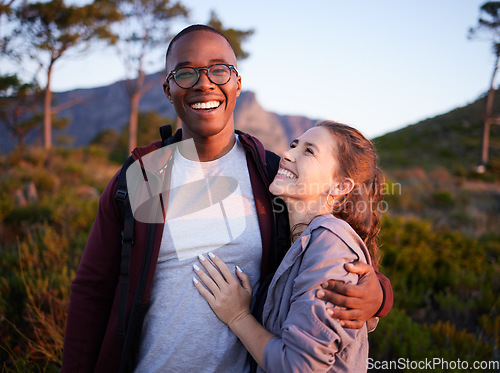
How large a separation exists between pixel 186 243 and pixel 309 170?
76 cm

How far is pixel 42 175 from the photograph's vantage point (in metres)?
9.61

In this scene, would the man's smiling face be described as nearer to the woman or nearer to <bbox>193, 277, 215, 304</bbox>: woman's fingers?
the woman

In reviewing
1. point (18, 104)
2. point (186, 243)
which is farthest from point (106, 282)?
point (18, 104)

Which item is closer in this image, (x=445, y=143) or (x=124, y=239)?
(x=124, y=239)

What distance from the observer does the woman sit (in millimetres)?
1238

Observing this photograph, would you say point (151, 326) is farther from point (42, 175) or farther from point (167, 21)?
point (167, 21)

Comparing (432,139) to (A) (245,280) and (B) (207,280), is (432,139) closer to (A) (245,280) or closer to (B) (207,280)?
(A) (245,280)

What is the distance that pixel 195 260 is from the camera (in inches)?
66.4

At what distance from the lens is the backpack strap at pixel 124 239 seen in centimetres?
162

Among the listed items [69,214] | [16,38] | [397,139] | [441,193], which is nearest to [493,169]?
[441,193]

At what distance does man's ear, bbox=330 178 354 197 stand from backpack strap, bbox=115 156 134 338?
1.07 m

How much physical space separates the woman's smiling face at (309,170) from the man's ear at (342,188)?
33 millimetres

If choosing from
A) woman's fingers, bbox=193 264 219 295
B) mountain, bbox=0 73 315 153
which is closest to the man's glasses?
woman's fingers, bbox=193 264 219 295

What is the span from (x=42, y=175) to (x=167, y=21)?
1297 cm
